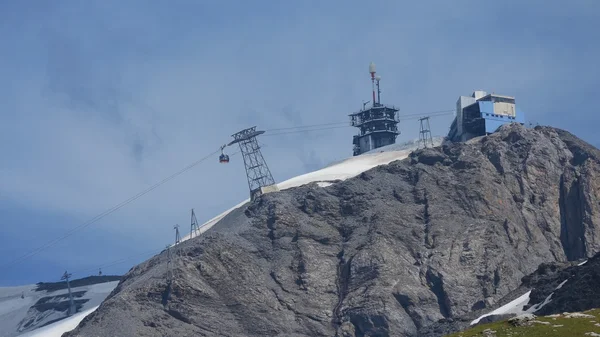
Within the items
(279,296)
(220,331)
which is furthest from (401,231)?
(220,331)

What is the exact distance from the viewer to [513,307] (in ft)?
416

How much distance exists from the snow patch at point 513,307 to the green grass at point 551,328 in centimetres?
5344

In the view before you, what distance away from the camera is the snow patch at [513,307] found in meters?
123

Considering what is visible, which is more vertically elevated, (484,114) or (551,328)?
(484,114)

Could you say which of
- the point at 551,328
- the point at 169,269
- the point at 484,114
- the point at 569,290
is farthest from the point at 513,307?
the point at 484,114

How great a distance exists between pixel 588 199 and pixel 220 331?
65.5m

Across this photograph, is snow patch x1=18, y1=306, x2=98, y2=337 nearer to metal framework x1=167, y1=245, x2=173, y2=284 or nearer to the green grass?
metal framework x1=167, y1=245, x2=173, y2=284

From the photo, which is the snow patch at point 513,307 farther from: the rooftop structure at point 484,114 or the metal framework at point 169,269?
the rooftop structure at point 484,114

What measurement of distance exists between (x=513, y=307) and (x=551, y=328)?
61.6m

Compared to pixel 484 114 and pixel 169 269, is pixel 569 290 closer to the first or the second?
pixel 169 269

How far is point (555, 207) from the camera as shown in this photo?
17288 cm

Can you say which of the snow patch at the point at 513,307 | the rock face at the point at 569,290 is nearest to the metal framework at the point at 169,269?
the snow patch at the point at 513,307

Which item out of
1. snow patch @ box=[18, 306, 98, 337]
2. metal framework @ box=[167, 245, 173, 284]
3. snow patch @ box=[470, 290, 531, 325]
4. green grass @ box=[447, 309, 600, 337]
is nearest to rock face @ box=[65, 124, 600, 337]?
metal framework @ box=[167, 245, 173, 284]

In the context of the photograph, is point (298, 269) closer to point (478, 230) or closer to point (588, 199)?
point (478, 230)
